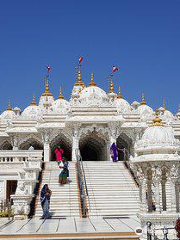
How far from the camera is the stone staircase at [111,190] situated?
17531 mm

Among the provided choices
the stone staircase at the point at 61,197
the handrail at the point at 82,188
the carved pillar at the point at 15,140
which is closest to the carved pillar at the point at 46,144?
the carved pillar at the point at 15,140

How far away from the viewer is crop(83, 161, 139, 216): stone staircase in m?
17.5

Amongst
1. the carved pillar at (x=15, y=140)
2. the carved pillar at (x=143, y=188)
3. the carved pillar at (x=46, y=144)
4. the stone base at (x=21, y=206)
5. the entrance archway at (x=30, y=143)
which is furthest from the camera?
the entrance archway at (x=30, y=143)

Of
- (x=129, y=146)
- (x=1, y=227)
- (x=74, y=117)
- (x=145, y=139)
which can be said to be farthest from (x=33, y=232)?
(x=129, y=146)

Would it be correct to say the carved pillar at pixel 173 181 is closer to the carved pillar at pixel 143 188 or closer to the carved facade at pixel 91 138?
the carved facade at pixel 91 138

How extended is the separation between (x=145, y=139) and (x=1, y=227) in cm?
577

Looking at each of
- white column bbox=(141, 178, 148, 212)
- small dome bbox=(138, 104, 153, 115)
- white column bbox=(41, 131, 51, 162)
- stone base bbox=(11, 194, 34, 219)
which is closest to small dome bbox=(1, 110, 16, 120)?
white column bbox=(41, 131, 51, 162)

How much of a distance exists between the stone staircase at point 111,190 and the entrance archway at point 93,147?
6171 mm

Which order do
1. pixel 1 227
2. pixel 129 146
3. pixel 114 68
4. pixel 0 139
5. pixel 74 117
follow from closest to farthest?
pixel 1 227
pixel 74 117
pixel 129 146
pixel 0 139
pixel 114 68

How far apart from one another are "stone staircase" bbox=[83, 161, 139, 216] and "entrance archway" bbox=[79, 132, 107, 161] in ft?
20.2

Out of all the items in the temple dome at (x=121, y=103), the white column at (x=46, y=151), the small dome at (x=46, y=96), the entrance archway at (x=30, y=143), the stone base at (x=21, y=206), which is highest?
the small dome at (x=46, y=96)

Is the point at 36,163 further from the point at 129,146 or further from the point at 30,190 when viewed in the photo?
the point at 129,146

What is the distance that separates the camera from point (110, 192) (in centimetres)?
1936

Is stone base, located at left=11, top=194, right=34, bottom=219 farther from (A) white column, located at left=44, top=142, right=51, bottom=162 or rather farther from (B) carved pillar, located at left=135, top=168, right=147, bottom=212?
(A) white column, located at left=44, top=142, right=51, bottom=162
